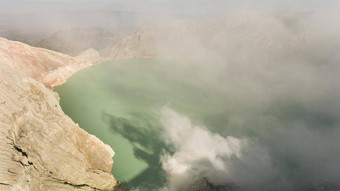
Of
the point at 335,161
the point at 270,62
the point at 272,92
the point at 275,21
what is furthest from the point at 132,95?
the point at 275,21

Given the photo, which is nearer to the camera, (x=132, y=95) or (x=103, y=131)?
(x=103, y=131)

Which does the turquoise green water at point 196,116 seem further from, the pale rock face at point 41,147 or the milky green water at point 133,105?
the pale rock face at point 41,147

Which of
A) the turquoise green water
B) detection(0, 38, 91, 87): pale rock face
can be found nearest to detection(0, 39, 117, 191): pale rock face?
the turquoise green water

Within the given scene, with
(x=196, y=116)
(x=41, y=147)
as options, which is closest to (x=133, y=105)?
(x=196, y=116)

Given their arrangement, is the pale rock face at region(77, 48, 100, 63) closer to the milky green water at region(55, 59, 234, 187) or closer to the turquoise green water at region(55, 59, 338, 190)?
the milky green water at region(55, 59, 234, 187)

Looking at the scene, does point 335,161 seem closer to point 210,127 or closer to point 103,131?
point 210,127

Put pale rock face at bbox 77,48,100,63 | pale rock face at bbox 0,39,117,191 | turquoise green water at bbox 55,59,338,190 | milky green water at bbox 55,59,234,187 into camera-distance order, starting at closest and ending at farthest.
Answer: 1. pale rock face at bbox 0,39,117,191
2. turquoise green water at bbox 55,59,338,190
3. milky green water at bbox 55,59,234,187
4. pale rock face at bbox 77,48,100,63

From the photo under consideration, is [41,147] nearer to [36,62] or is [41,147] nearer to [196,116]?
[196,116]
